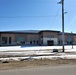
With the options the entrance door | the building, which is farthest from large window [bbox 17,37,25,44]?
the entrance door

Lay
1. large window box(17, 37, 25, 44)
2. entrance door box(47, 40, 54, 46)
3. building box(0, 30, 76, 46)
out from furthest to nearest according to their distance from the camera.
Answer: large window box(17, 37, 25, 44), entrance door box(47, 40, 54, 46), building box(0, 30, 76, 46)

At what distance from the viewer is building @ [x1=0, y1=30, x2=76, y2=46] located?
64875 mm

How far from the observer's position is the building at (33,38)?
213 feet

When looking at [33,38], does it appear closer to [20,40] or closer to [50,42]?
[20,40]

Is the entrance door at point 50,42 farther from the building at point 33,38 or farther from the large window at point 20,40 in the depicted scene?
the large window at point 20,40

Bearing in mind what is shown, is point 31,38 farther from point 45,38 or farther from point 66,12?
point 66,12

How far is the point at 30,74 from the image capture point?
8031 millimetres

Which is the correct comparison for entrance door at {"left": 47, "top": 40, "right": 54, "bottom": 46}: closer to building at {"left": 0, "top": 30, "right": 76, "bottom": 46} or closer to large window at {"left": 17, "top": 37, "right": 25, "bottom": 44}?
building at {"left": 0, "top": 30, "right": 76, "bottom": 46}

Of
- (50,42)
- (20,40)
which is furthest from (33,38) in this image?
(50,42)

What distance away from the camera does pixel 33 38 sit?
236ft

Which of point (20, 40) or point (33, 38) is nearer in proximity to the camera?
point (20, 40)

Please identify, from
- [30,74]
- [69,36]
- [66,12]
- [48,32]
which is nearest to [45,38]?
[48,32]

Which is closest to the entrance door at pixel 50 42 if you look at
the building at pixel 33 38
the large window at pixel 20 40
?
the building at pixel 33 38

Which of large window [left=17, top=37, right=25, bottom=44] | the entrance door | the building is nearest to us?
the building
